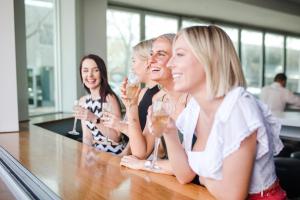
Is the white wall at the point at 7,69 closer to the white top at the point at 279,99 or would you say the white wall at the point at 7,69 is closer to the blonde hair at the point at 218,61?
the blonde hair at the point at 218,61

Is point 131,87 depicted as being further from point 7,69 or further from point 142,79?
point 7,69

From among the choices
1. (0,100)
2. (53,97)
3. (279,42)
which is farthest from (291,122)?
(279,42)

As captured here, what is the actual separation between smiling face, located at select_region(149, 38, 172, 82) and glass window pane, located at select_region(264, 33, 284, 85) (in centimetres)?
824

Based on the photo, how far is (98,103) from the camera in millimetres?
2359

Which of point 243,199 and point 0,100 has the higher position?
point 0,100

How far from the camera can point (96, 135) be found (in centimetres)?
230

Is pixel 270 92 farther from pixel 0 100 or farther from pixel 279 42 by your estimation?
pixel 279 42

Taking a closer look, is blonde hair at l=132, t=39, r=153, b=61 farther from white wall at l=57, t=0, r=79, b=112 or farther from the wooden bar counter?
white wall at l=57, t=0, r=79, b=112

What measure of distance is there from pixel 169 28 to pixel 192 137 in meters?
6.14

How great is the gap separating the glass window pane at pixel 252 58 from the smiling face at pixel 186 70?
7.85 meters

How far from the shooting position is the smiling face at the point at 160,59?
5.44 ft

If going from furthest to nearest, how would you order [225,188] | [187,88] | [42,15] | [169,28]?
[169,28] → [42,15] → [187,88] → [225,188]

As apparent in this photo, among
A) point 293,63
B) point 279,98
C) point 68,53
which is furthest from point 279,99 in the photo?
point 293,63

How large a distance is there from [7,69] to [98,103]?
87 centimetres
